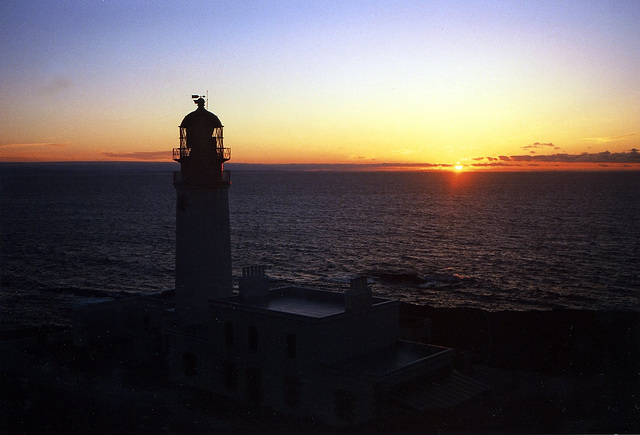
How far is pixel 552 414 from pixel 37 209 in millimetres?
136561

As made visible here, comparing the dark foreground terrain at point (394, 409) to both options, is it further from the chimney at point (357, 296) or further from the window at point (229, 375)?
the chimney at point (357, 296)

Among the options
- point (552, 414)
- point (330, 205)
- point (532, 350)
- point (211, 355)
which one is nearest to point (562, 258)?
point (532, 350)

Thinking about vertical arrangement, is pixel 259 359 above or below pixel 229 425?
above

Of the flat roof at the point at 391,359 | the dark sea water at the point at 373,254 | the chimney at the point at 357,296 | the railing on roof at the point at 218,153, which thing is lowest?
the dark sea water at the point at 373,254

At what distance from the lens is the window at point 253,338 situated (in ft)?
66.9

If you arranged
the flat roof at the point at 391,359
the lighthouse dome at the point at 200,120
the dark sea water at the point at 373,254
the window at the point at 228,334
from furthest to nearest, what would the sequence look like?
the dark sea water at the point at 373,254 < the lighthouse dome at the point at 200,120 < the window at the point at 228,334 < the flat roof at the point at 391,359

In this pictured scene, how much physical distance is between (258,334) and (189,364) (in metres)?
4.26

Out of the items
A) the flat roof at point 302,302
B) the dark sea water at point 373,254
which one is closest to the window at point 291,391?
the flat roof at point 302,302

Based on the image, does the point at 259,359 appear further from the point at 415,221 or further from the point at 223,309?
the point at 415,221

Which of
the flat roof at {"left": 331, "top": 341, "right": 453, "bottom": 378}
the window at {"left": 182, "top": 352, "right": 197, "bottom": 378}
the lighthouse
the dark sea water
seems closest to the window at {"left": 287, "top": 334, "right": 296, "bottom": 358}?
the flat roof at {"left": 331, "top": 341, "right": 453, "bottom": 378}

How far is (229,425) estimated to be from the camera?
61.7ft

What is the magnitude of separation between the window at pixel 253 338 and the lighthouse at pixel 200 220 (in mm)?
4961

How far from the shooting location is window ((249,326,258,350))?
20405 mm

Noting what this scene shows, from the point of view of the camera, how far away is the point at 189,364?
74.5 feet
